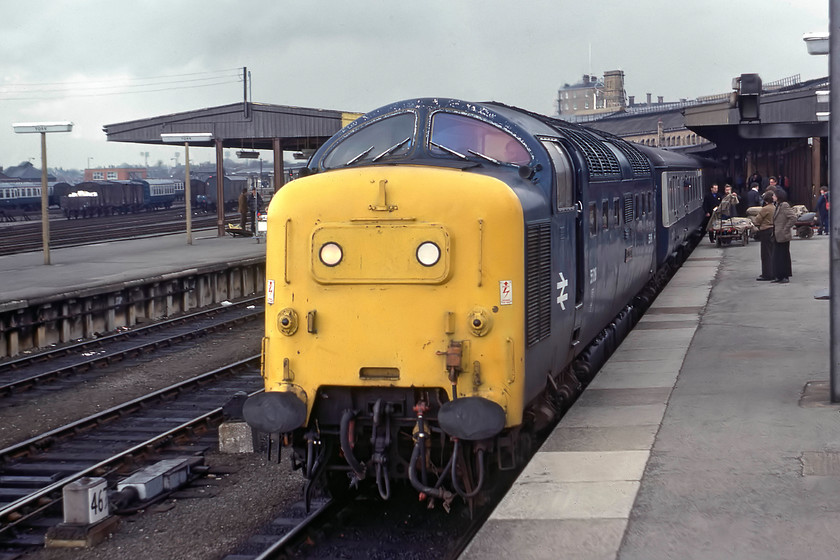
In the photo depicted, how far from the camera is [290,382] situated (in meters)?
7.62

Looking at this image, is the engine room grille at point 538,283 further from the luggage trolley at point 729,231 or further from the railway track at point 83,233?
the railway track at point 83,233

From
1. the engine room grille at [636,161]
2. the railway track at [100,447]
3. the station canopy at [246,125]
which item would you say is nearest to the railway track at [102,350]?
the railway track at [100,447]

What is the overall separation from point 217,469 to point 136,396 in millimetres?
4376

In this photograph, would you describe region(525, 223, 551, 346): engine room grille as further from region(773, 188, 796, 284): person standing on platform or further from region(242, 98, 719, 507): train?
region(773, 188, 796, 284): person standing on platform

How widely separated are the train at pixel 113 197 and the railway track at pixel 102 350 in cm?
4252

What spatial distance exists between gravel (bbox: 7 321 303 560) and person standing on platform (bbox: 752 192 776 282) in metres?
11.6

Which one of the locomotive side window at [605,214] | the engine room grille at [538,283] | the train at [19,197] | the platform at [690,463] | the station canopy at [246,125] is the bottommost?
the platform at [690,463]

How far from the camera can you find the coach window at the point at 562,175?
867cm

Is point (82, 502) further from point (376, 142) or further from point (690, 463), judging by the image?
point (690, 463)

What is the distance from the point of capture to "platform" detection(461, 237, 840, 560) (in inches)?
248

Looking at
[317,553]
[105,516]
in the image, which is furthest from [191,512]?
[317,553]

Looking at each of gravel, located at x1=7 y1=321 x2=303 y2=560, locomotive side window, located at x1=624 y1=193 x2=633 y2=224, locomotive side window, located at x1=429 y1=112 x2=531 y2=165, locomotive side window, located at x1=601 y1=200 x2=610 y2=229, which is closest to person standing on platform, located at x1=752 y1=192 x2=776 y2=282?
locomotive side window, located at x1=624 y1=193 x2=633 y2=224

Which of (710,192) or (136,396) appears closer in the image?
(136,396)

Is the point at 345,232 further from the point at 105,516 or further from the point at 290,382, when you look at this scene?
the point at 105,516
